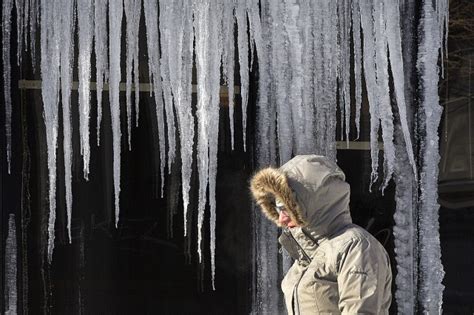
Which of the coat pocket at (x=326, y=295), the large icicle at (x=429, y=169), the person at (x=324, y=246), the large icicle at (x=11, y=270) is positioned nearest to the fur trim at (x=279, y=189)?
the person at (x=324, y=246)

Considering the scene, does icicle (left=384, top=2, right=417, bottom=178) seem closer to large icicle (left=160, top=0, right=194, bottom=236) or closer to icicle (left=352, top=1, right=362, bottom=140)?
icicle (left=352, top=1, right=362, bottom=140)

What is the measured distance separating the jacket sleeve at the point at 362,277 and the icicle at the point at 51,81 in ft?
8.17

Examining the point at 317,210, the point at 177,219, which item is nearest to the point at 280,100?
the point at 177,219

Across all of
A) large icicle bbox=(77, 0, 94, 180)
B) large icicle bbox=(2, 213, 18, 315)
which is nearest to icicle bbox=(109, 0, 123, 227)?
large icicle bbox=(77, 0, 94, 180)

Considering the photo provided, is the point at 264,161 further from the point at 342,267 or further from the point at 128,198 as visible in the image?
the point at 342,267

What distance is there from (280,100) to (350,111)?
43 centimetres

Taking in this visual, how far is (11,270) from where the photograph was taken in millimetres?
5457

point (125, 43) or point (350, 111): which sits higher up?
point (125, 43)

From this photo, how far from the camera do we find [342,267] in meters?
3.47

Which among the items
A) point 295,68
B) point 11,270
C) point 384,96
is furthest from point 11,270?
point 384,96

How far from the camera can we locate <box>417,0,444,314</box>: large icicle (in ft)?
18.0

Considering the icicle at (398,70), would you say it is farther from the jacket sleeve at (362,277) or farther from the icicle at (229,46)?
the jacket sleeve at (362,277)

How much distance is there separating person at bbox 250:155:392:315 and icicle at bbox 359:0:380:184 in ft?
5.79

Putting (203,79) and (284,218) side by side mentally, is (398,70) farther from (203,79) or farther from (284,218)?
(284,218)
